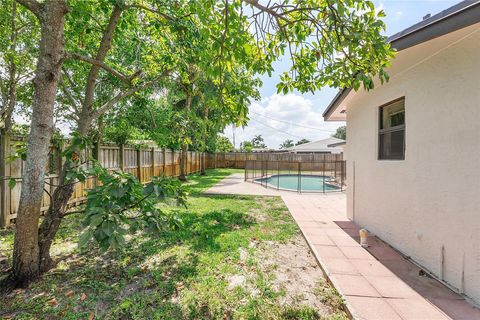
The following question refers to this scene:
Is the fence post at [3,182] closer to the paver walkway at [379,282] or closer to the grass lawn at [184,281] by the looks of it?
the grass lawn at [184,281]

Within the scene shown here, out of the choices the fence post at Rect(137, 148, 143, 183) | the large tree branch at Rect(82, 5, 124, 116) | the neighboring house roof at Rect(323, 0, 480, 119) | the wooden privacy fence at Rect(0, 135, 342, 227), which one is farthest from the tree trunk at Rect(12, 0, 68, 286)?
the fence post at Rect(137, 148, 143, 183)

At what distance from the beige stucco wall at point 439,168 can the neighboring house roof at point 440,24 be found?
321 millimetres

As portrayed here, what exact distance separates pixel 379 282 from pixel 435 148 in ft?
6.11


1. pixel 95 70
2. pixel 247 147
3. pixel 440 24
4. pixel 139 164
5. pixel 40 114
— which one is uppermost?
pixel 247 147

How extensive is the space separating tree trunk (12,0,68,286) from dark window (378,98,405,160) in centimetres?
488

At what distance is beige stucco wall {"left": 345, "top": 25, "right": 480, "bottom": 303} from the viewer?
2.41 meters

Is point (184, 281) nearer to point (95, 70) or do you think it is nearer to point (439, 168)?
point (95, 70)

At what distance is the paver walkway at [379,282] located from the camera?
2230 millimetres

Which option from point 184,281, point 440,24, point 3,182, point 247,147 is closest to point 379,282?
point 184,281

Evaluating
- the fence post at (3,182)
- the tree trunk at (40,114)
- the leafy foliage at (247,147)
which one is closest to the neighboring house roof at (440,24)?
the tree trunk at (40,114)

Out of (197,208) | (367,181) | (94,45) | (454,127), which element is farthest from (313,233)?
(94,45)

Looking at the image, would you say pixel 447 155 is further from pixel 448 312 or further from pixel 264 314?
pixel 264 314

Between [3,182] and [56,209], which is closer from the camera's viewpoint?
[56,209]

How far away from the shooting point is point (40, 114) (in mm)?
2355
